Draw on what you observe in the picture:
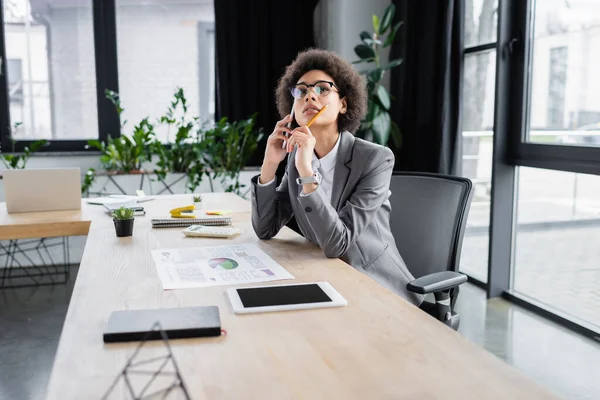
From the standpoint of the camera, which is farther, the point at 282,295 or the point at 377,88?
the point at 377,88

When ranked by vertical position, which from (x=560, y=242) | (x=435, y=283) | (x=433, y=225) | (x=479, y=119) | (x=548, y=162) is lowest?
(x=560, y=242)

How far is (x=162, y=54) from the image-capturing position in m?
4.68

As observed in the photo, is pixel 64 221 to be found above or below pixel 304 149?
below

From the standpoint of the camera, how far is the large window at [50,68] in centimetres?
440

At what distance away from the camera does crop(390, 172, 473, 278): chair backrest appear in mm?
1775

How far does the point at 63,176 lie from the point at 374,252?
4.97 feet

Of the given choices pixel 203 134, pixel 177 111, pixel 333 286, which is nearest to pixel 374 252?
pixel 333 286

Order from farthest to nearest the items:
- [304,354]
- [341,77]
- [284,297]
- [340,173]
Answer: [341,77] < [340,173] < [284,297] < [304,354]

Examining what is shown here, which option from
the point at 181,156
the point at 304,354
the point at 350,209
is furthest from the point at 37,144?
the point at 304,354

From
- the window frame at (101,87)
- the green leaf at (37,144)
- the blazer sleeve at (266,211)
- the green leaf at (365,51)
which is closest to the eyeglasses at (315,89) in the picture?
the blazer sleeve at (266,211)

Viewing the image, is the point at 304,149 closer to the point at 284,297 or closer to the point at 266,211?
the point at 266,211

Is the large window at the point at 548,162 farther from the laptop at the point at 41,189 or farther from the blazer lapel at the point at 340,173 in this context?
the laptop at the point at 41,189

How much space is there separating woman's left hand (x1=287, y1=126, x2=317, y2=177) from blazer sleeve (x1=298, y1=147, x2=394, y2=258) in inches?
3.3

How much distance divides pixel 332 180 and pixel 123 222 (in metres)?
0.68
